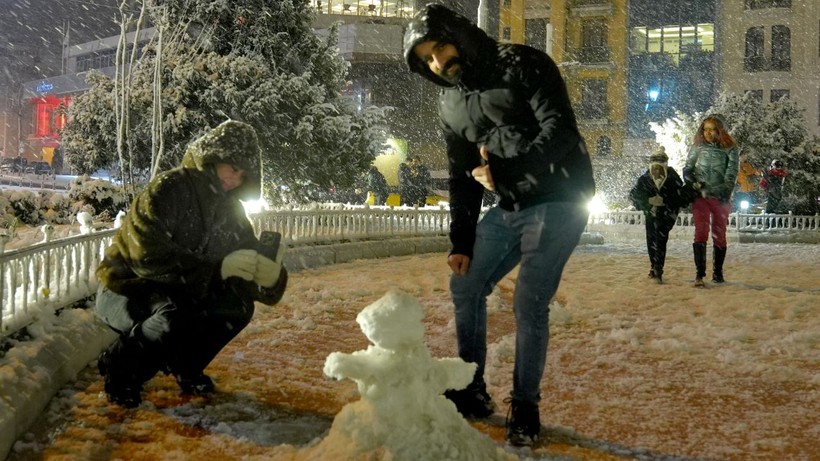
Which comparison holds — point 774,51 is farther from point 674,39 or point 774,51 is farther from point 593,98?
point 593,98

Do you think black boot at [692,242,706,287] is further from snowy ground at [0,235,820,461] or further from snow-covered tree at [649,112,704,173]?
snow-covered tree at [649,112,704,173]

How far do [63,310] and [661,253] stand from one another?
702 cm

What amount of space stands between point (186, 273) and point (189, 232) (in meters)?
0.22

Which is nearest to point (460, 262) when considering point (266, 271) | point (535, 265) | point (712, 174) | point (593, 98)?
point (535, 265)

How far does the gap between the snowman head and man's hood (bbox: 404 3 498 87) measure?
1.29m

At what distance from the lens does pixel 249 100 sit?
57.7 feet

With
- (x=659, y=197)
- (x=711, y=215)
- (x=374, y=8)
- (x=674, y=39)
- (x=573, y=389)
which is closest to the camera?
(x=573, y=389)

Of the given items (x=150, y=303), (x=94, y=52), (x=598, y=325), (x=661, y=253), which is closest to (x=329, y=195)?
(x=661, y=253)

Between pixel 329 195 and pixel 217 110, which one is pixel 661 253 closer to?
pixel 217 110

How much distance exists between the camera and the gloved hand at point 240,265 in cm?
366

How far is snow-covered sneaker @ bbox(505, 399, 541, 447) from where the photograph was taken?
10.3 feet

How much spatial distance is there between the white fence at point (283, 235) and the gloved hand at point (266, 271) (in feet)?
4.24

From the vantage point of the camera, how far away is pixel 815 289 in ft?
29.1

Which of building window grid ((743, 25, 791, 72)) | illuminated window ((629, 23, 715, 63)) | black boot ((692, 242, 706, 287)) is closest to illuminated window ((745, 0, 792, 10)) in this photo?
building window grid ((743, 25, 791, 72))
